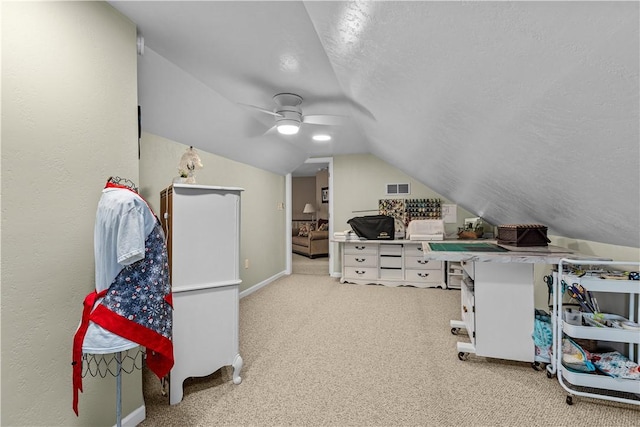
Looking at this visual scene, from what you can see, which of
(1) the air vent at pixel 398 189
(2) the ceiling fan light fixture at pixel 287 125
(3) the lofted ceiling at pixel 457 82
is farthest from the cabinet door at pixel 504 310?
(1) the air vent at pixel 398 189

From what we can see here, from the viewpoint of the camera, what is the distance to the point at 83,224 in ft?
4.63

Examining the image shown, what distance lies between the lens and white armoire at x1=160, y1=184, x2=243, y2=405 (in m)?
1.77

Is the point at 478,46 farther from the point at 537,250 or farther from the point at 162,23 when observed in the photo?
the point at 537,250

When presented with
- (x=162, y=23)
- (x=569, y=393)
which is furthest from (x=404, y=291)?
(x=162, y=23)

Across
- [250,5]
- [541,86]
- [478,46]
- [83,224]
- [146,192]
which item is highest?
[250,5]

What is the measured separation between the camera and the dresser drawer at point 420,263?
4.46 m

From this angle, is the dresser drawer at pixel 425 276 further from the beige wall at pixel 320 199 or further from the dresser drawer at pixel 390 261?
the beige wall at pixel 320 199

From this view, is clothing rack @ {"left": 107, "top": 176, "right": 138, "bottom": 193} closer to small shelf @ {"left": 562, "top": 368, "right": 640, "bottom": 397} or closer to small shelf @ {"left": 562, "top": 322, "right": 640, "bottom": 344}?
small shelf @ {"left": 562, "top": 322, "right": 640, "bottom": 344}

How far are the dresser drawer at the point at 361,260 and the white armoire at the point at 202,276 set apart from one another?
116 inches

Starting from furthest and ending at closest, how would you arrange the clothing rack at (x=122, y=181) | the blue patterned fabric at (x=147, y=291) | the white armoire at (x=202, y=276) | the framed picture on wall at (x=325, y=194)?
1. the framed picture on wall at (x=325, y=194)
2. the white armoire at (x=202, y=276)
3. the clothing rack at (x=122, y=181)
4. the blue patterned fabric at (x=147, y=291)

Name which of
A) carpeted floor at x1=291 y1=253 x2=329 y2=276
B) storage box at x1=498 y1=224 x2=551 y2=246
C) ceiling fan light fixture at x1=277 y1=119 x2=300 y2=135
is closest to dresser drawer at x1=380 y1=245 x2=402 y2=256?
carpeted floor at x1=291 y1=253 x2=329 y2=276

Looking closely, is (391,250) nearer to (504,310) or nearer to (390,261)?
(390,261)

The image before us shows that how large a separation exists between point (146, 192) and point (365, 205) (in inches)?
140

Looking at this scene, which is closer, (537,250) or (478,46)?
(478,46)
